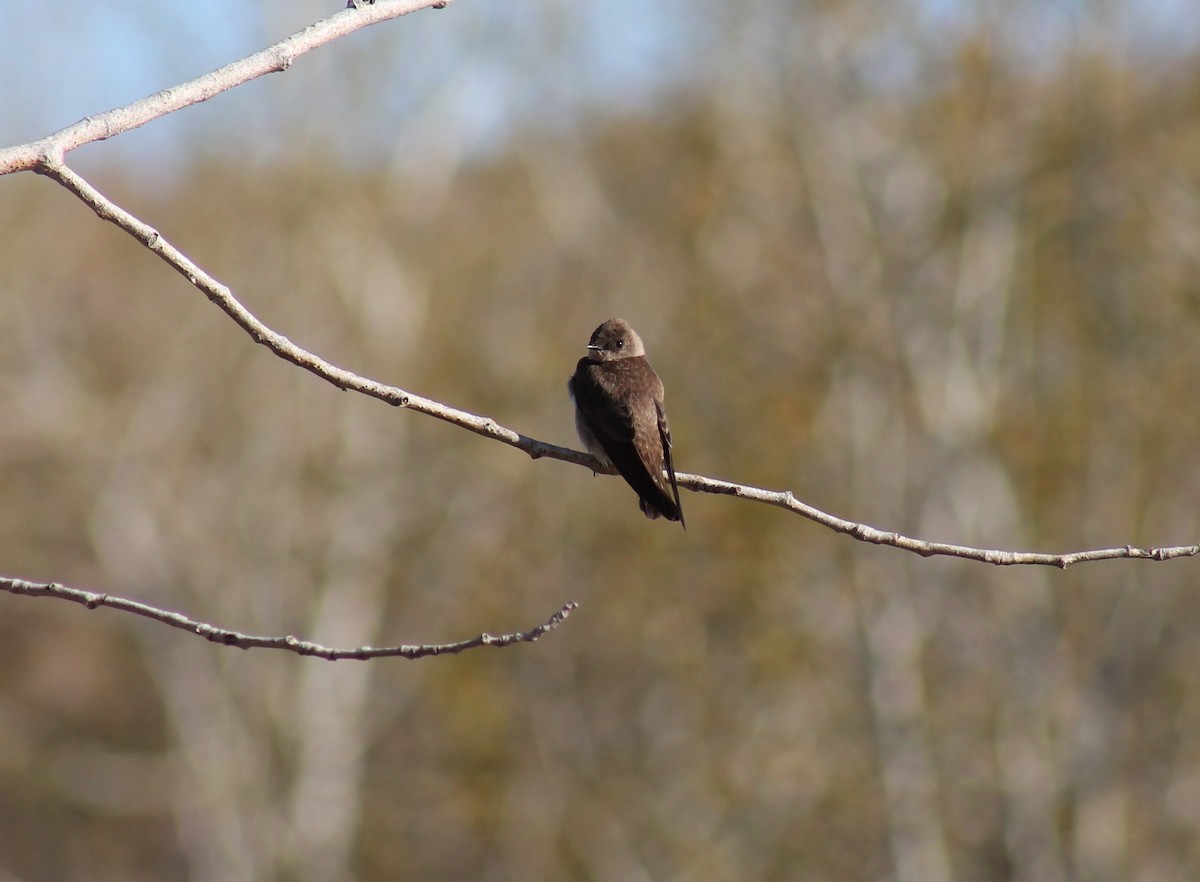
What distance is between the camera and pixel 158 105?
2947 millimetres

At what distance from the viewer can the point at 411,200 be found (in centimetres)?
2378

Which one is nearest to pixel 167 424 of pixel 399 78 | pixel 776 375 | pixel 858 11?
pixel 399 78

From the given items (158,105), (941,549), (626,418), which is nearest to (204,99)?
(158,105)

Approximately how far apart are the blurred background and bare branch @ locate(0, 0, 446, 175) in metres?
14.9

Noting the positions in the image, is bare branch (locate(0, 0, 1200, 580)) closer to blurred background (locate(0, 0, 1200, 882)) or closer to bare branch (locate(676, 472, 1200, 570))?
bare branch (locate(676, 472, 1200, 570))

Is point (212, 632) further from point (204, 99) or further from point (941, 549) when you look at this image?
point (941, 549)

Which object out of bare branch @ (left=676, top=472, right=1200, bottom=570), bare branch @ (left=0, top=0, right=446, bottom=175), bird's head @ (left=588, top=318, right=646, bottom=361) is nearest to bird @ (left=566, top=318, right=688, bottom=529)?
bird's head @ (left=588, top=318, right=646, bottom=361)

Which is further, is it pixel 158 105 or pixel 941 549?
pixel 941 549

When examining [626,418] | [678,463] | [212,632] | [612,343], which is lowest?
[212,632]

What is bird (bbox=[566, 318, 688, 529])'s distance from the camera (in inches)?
221

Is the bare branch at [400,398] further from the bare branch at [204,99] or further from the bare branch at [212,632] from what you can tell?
the bare branch at [212,632]

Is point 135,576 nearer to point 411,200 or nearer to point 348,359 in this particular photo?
point 348,359

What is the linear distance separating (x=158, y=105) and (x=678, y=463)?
1675 cm

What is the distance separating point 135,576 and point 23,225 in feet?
18.9
